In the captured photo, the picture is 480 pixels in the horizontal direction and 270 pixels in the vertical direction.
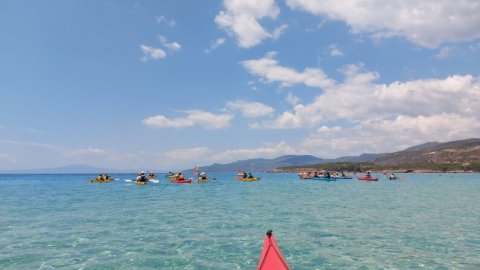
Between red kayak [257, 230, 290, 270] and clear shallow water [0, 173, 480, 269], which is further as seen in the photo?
clear shallow water [0, 173, 480, 269]

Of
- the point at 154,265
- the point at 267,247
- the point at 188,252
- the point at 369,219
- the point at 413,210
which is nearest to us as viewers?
the point at 267,247

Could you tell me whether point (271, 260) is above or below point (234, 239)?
above

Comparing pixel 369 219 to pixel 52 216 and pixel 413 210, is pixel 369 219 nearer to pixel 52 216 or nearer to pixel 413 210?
pixel 413 210

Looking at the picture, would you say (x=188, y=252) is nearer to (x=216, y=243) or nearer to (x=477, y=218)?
(x=216, y=243)

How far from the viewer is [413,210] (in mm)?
42812

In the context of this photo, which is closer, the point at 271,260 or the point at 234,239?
the point at 271,260

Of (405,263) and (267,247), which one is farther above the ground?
(267,247)

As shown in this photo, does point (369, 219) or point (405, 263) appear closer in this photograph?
point (405, 263)

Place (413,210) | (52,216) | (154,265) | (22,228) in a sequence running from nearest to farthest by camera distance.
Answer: (154,265), (22,228), (52,216), (413,210)

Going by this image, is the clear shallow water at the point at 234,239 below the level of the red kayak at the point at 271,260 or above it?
below

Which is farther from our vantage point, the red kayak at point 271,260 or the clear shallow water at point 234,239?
the clear shallow water at point 234,239

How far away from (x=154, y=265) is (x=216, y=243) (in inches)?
236

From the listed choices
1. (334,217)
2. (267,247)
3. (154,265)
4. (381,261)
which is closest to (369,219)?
(334,217)

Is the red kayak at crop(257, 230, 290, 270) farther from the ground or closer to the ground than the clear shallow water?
farther from the ground
